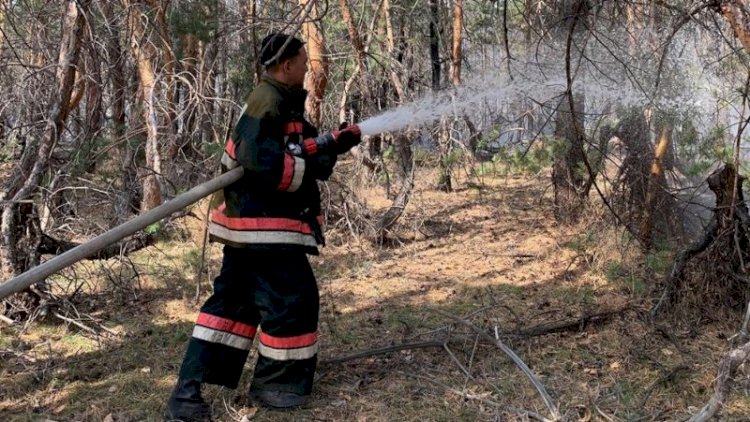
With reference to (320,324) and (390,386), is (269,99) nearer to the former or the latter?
(390,386)

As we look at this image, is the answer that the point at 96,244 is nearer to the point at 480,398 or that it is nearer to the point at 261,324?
the point at 261,324

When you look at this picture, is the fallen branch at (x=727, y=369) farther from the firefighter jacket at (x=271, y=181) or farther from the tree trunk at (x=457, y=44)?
the tree trunk at (x=457, y=44)

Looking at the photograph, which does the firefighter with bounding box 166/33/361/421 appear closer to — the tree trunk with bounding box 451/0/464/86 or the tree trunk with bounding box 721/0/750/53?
the tree trunk with bounding box 721/0/750/53

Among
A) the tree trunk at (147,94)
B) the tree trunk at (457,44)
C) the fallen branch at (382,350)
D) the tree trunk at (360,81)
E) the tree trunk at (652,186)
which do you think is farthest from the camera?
the tree trunk at (457,44)

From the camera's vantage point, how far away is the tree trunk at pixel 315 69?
252 inches

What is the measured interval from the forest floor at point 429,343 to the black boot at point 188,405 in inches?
4.4

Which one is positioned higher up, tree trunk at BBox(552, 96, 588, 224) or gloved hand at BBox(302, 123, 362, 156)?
gloved hand at BBox(302, 123, 362, 156)

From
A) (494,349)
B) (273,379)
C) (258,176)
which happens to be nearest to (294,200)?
(258,176)

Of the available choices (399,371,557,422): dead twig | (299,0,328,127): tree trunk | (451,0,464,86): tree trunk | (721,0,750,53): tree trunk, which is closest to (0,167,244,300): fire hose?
(399,371,557,422): dead twig

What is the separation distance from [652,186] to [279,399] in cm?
392

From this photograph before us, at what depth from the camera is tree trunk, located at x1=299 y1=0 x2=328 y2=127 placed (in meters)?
6.41

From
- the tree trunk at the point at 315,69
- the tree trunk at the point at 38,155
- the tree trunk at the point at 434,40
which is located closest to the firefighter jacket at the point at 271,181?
the tree trunk at the point at 38,155

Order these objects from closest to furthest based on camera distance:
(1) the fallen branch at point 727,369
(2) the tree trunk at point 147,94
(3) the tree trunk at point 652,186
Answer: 1. (1) the fallen branch at point 727,369
2. (2) the tree trunk at point 147,94
3. (3) the tree trunk at point 652,186

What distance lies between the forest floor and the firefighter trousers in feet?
0.66
